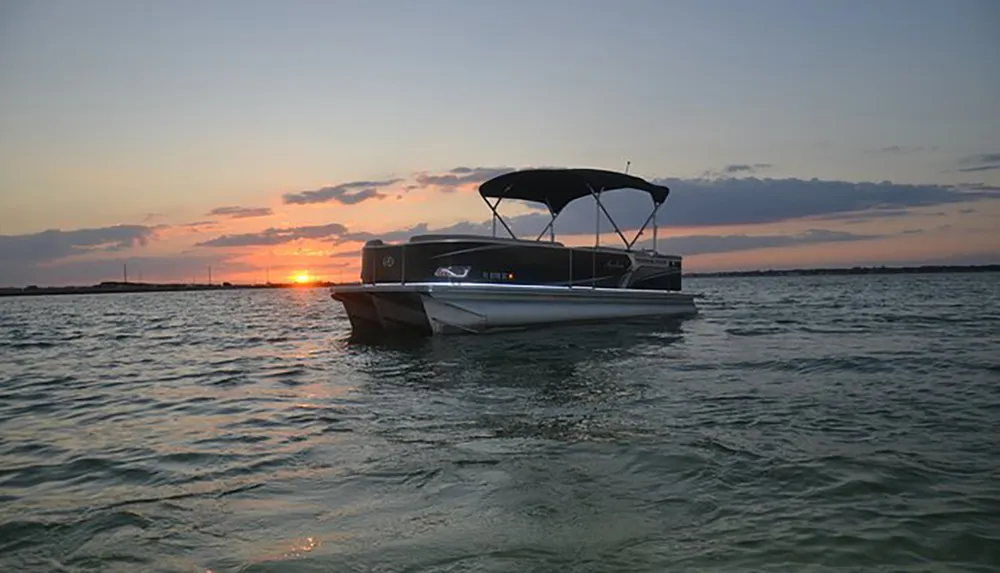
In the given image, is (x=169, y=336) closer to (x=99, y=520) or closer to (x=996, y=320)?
(x=99, y=520)

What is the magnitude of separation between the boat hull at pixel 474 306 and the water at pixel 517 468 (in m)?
4.33

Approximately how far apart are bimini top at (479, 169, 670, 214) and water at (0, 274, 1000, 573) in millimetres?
8111

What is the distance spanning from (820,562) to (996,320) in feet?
59.8

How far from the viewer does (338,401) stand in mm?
7875

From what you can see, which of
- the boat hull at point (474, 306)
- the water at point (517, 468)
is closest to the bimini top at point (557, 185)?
the boat hull at point (474, 306)

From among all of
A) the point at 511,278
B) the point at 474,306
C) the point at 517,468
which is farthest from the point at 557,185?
the point at 517,468

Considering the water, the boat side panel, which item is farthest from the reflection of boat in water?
the water

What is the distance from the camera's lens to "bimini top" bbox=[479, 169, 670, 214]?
1742cm

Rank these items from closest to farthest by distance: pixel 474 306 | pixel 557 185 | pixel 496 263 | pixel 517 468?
pixel 517 468 < pixel 474 306 < pixel 496 263 < pixel 557 185

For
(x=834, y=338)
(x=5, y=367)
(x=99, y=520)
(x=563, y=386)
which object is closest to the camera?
(x=99, y=520)

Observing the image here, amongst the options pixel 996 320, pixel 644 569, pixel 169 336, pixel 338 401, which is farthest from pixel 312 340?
pixel 996 320

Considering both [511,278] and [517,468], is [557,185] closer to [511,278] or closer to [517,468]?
[511,278]

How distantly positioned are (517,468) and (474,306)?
33.5 feet

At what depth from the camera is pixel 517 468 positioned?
477 cm
